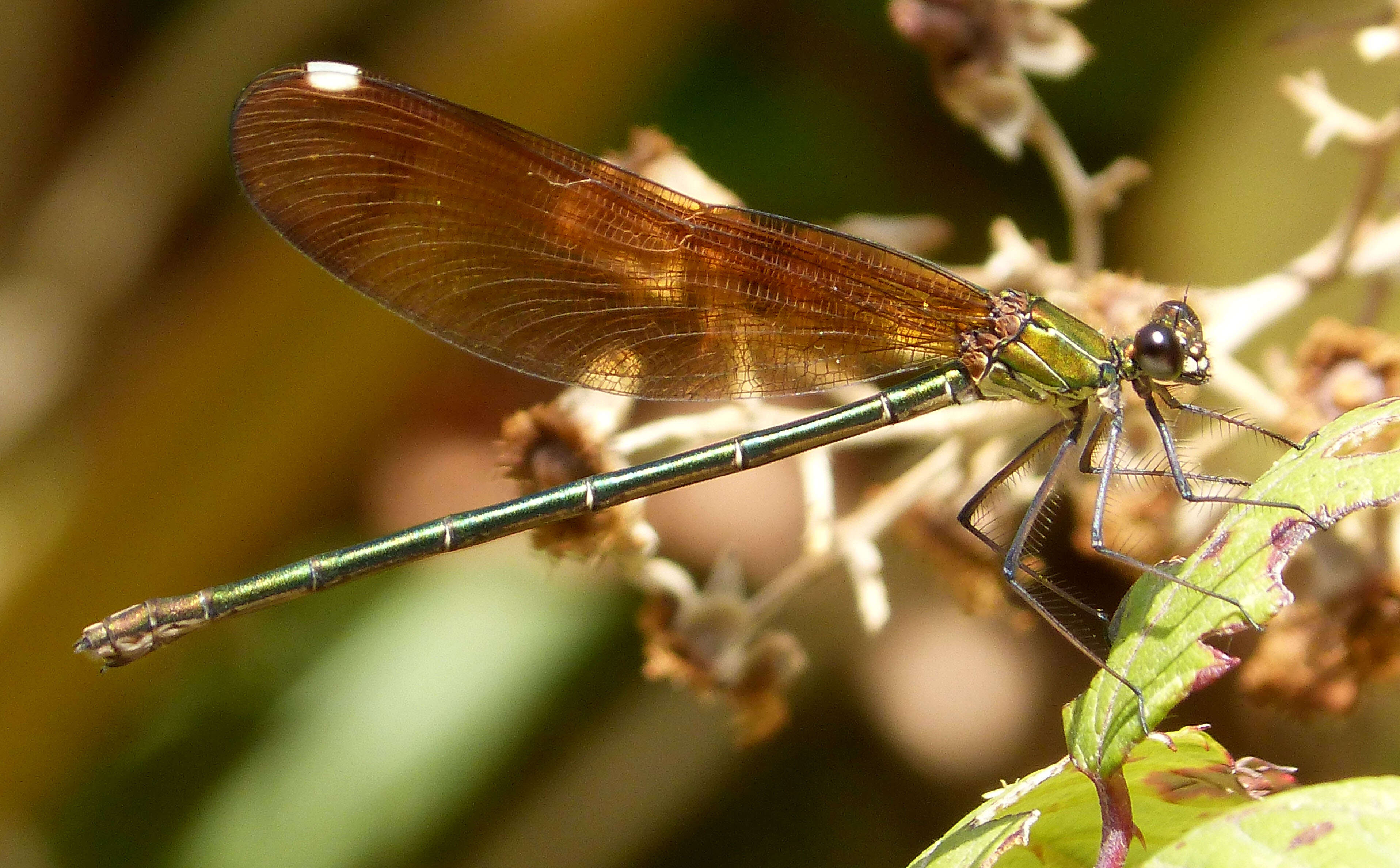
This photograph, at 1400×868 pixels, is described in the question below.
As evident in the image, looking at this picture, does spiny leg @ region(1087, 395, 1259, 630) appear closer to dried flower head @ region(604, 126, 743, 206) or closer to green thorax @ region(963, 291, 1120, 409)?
green thorax @ region(963, 291, 1120, 409)

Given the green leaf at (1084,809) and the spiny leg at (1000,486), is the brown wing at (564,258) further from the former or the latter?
the green leaf at (1084,809)

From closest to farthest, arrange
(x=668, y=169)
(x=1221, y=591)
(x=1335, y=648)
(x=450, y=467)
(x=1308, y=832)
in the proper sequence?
(x=1308, y=832)
(x=1221, y=591)
(x=1335, y=648)
(x=668, y=169)
(x=450, y=467)

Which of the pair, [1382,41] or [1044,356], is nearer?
[1382,41]

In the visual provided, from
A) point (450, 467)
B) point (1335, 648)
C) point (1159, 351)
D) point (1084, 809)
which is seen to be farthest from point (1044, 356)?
point (450, 467)

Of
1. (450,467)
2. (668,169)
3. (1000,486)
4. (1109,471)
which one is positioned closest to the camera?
(1109,471)

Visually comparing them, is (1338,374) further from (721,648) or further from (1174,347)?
(721,648)

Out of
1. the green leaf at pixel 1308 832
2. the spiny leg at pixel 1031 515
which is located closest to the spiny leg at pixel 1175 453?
the spiny leg at pixel 1031 515
